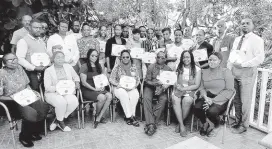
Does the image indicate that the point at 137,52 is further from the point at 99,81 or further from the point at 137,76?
the point at 99,81

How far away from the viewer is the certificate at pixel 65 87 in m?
4.17

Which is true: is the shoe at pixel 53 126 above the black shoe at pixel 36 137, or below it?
above

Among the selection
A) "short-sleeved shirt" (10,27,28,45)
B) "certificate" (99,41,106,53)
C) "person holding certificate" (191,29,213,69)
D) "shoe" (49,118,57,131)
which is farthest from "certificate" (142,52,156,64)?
"short-sleeved shirt" (10,27,28,45)

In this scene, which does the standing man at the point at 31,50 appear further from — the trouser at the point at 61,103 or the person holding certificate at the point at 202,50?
the person holding certificate at the point at 202,50

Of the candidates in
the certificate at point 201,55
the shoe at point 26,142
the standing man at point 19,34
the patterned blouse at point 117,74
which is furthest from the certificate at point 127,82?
the standing man at point 19,34

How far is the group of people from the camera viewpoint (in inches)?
154

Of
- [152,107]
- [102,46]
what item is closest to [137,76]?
[152,107]

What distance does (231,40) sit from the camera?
4758 millimetres

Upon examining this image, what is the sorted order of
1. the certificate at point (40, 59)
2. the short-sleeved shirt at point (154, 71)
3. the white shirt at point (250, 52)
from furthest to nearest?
1. the short-sleeved shirt at point (154, 71)
2. the certificate at point (40, 59)
3. the white shirt at point (250, 52)

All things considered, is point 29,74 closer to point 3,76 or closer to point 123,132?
point 3,76

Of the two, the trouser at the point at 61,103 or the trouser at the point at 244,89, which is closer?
the trouser at the point at 61,103

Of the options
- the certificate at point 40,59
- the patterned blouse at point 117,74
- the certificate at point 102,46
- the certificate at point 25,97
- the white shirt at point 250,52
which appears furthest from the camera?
the certificate at point 102,46

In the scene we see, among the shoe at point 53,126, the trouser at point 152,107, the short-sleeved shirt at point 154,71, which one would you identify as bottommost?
the shoe at point 53,126

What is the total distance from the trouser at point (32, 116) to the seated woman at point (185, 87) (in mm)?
2310
